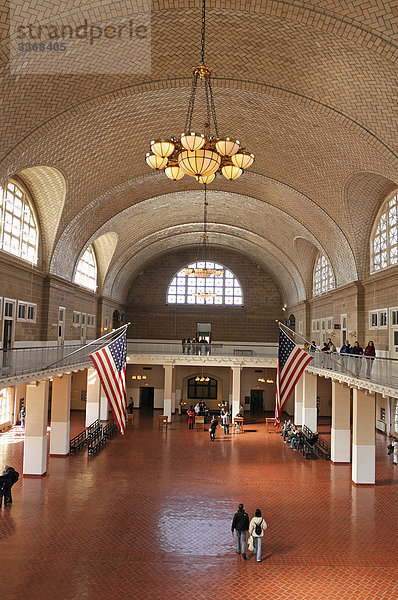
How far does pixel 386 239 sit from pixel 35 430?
577 inches

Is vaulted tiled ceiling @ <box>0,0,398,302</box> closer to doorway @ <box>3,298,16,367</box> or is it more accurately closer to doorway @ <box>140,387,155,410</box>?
doorway @ <box>3,298,16,367</box>

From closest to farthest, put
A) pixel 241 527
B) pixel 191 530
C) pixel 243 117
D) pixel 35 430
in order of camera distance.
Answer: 1. pixel 241 527
2. pixel 191 530
3. pixel 35 430
4. pixel 243 117

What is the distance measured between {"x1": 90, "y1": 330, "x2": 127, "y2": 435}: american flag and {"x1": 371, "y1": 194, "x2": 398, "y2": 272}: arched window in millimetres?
10703

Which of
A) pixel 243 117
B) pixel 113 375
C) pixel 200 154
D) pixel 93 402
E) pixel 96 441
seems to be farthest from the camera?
pixel 93 402

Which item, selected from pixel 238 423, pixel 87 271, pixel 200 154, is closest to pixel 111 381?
pixel 200 154

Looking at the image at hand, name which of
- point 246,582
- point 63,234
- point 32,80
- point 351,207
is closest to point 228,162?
point 32,80

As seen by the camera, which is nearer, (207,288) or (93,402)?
(93,402)

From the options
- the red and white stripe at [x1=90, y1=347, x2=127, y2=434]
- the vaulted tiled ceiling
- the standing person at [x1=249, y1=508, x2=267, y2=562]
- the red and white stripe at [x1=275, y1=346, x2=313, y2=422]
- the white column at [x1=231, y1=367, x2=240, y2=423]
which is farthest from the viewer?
the white column at [x1=231, y1=367, x2=240, y2=423]

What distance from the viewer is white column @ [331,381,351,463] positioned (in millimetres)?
18266

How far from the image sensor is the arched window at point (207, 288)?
37312mm

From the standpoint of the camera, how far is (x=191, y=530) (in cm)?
1152

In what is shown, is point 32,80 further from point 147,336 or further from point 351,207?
point 147,336

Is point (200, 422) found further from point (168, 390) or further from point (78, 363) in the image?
point (78, 363)

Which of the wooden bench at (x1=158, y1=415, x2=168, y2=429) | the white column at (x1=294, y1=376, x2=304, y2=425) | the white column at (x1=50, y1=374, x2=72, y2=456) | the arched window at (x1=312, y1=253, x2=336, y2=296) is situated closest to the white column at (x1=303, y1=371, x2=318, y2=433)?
the white column at (x1=294, y1=376, x2=304, y2=425)
